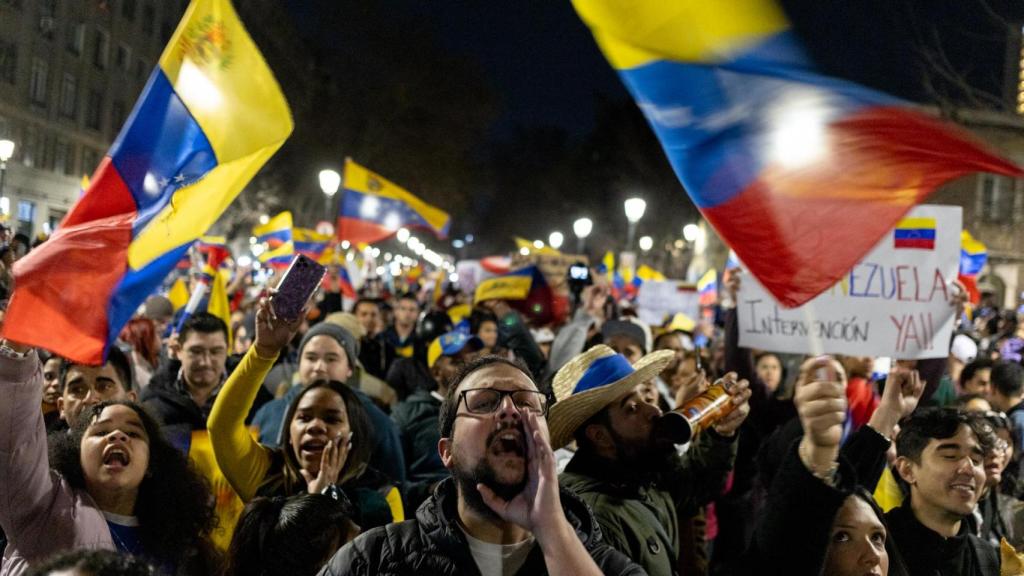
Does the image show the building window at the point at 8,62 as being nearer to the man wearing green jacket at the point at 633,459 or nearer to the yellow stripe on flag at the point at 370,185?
the yellow stripe on flag at the point at 370,185

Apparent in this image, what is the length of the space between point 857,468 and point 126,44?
47416 millimetres

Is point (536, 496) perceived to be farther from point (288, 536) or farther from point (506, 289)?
point (506, 289)

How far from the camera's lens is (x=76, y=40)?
4169 cm

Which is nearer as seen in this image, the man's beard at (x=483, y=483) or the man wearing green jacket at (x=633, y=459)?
the man's beard at (x=483, y=483)

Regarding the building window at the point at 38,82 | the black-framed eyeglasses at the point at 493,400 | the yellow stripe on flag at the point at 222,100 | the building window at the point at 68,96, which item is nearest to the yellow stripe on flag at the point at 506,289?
the yellow stripe on flag at the point at 222,100

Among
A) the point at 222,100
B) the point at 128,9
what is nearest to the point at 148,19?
the point at 128,9

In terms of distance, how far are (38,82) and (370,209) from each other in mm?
30441

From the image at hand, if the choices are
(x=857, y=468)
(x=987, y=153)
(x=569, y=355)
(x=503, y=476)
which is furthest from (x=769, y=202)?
(x=569, y=355)

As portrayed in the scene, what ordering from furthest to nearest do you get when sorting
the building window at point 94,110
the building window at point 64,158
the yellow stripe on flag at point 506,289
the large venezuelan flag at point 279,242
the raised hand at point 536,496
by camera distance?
the building window at point 94,110 < the building window at point 64,158 < the large venezuelan flag at point 279,242 < the yellow stripe on flag at point 506,289 < the raised hand at point 536,496

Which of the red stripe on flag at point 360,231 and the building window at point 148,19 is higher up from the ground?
the building window at point 148,19

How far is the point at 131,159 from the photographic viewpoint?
4156mm

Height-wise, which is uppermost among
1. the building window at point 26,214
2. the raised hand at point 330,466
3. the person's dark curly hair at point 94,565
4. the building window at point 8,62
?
the building window at point 8,62

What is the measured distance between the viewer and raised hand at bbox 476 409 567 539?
93.0 inches

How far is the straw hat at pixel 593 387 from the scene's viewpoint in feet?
13.4
